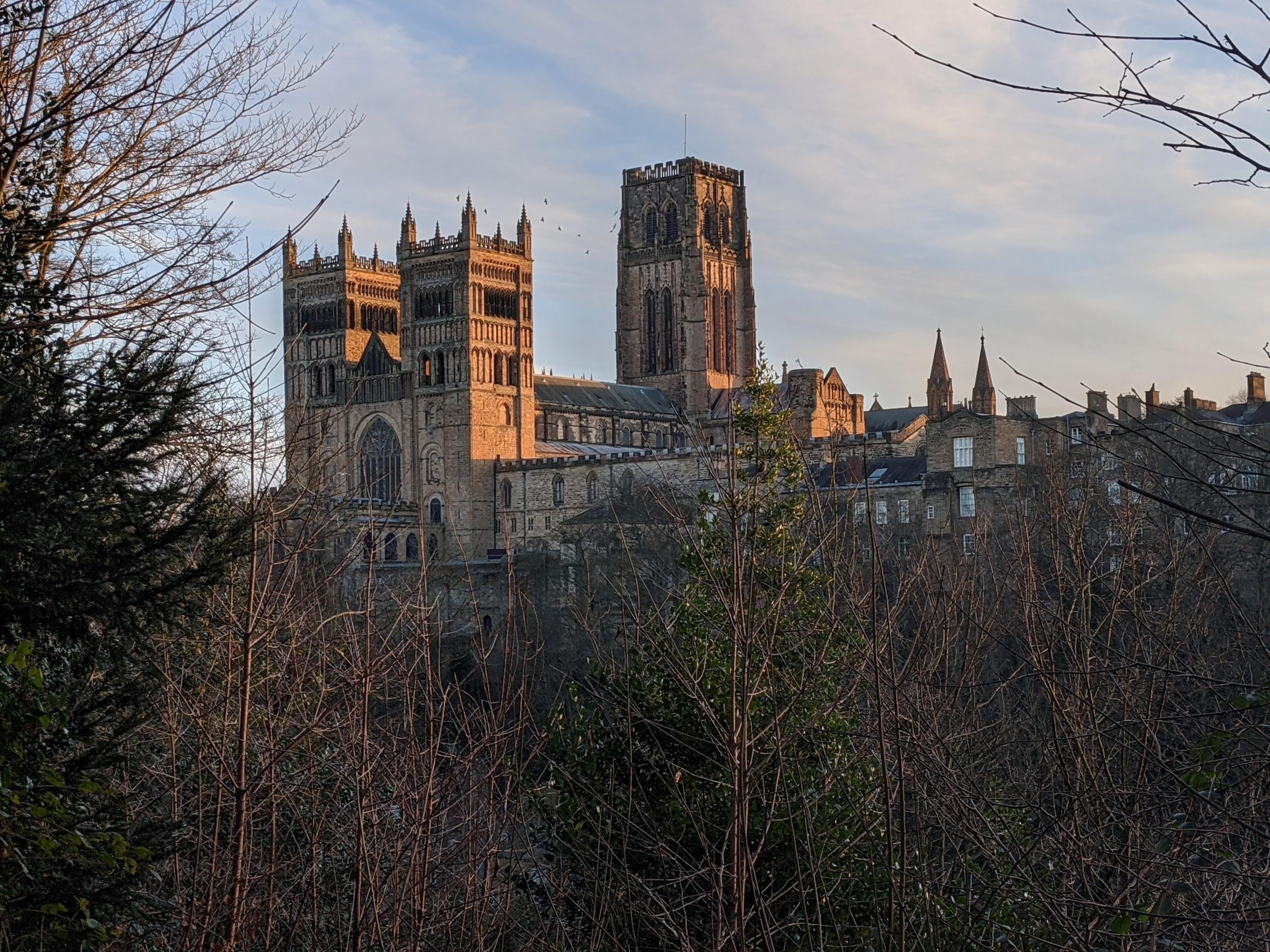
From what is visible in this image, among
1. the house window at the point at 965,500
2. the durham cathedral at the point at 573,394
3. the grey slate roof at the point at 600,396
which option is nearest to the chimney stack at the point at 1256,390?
the durham cathedral at the point at 573,394

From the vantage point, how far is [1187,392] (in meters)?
51.1

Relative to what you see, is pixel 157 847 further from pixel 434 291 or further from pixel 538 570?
pixel 434 291

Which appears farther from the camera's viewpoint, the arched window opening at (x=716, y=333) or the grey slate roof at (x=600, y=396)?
the arched window opening at (x=716, y=333)

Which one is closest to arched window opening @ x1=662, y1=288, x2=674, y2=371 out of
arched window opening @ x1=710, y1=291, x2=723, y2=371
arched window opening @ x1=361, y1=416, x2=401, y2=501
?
arched window opening @ x1=710, y1=291, x2=723, y2=371

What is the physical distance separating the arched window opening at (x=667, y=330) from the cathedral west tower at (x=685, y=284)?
1.9 inches

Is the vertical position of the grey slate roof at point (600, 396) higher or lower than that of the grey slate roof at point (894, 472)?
higher

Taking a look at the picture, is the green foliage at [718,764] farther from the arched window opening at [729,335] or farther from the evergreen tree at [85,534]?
the arched window opening at [729,335]

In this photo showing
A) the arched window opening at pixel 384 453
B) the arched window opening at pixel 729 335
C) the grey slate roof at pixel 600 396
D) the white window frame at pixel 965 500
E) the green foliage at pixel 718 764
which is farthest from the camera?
the arched window opening at pixel 729 335

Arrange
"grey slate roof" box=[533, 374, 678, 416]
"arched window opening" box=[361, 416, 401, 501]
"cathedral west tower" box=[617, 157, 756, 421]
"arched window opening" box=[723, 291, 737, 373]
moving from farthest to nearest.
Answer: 1. "arched window opening" box=[723, 291, 737, 373]
2. "cathedral west tower" box=[617, 157, 756, 421]
3. "grey slate roof" box=[533, 374, 678, 416]
4. "arched window opening" box=[361, 416, 401, 501]

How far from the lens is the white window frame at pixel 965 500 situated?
153ft

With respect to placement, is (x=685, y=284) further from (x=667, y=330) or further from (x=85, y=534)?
(x=85, y=534)

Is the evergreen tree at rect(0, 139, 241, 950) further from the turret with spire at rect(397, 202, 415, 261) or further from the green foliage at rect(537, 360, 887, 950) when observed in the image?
the turret with spire at rect(397, 202, 415, 261)

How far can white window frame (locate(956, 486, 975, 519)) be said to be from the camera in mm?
46562

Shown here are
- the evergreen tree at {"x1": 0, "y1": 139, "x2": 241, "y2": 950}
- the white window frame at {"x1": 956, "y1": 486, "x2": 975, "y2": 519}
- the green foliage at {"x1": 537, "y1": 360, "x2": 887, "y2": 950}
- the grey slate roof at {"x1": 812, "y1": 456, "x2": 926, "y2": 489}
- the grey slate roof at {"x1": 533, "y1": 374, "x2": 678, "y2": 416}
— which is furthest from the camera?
the grey slate roof at {"x1": 533, "y1": 374, "x2": 678, "y2": 416}
